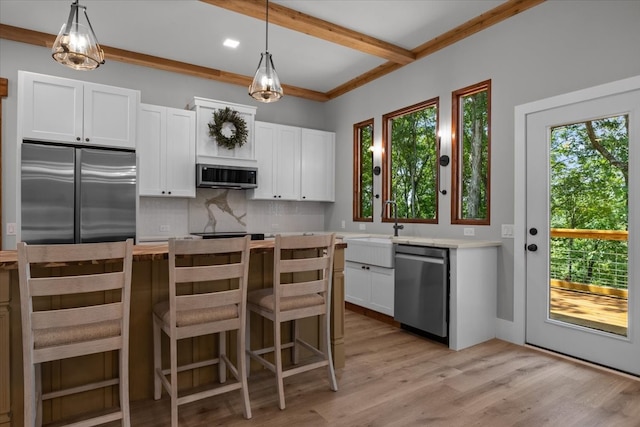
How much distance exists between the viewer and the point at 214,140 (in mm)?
4816

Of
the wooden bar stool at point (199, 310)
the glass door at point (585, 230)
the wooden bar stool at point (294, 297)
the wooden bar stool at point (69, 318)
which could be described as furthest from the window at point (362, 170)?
the wooden bar stool at point (69, 318)

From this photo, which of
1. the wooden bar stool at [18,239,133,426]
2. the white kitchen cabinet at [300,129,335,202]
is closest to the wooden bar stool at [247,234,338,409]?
the wooden bar stool at [18,239,133,426]

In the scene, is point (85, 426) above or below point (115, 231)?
below

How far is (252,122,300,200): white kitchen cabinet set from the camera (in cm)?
530

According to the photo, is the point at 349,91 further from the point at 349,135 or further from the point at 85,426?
the point at 85,426

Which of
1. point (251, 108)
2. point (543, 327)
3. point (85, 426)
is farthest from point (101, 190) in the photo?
point (543, 327)

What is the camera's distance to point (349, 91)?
5676 mm

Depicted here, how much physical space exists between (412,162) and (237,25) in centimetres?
254

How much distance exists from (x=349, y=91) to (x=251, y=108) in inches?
60.8

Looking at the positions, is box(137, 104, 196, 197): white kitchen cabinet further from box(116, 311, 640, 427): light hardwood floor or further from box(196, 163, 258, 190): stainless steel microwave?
box(116, 311, 640, 427): light hardwood floor

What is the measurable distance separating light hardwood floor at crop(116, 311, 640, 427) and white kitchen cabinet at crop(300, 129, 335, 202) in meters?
3.02

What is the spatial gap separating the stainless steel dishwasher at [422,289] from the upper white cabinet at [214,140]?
95.7 inches

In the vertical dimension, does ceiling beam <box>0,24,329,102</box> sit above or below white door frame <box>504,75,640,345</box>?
above

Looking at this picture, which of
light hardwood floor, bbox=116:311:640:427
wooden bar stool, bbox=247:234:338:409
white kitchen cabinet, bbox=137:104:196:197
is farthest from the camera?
white kitchen cabinet, bbox=137:104:196:197
